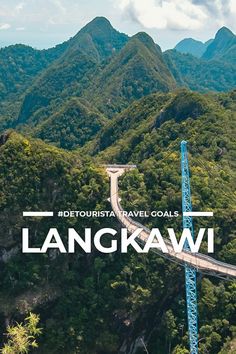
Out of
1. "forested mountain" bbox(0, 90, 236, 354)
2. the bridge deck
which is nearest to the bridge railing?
the bridge deck

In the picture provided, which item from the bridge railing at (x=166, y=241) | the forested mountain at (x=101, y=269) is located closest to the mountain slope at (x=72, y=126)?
the forested mountain at (x=101, y=269)

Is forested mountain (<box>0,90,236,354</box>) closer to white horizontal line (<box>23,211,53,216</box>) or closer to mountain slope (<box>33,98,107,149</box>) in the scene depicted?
white horizontal line (<box>23,211,53,216</box>)

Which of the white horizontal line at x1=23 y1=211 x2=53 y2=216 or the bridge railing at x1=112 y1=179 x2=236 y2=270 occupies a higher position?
the white horizontal line at x1=23 y1=211 x2=53 y2=216

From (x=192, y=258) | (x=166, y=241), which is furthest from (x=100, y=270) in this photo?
(x=192, y=258)

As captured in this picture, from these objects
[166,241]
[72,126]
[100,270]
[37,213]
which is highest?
[72,126]

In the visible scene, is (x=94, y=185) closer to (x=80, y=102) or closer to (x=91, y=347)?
(x=91, y=347)

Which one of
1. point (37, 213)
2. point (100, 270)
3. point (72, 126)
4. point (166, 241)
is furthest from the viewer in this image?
point (72, 126)

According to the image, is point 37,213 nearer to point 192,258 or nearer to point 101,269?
point 101,269

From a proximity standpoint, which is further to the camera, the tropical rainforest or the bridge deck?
the tropical rainforest

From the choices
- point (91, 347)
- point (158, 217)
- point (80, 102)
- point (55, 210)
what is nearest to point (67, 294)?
point (91, 347)

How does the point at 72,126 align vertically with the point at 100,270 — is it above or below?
above

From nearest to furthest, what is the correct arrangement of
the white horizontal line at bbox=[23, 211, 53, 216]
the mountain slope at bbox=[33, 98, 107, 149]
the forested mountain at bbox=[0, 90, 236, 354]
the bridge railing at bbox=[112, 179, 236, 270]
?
the bridge railing at bbox=[112, 179, 236, 270], the forested mountain at bbox=[0, 90, 236, 354], the white horizontal line at bbox=[23, 211, 53, 216], the mountain slope at bbox=[33, 98, 107, 149]
